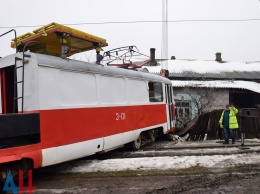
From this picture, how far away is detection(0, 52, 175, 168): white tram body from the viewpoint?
17.3 ft

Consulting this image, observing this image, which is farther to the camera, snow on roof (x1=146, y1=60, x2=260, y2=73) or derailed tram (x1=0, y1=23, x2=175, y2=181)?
snow on roof (x1=146, y1=60, x2=260, y2=73)

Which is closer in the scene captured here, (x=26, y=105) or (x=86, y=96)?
(x=26, y=105)

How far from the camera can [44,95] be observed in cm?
561

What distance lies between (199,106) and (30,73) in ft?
56.8

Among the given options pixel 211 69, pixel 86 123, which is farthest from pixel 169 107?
pixel 211 69

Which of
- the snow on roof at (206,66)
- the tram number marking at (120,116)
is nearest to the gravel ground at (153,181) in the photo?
the tram number marking at (120,116)

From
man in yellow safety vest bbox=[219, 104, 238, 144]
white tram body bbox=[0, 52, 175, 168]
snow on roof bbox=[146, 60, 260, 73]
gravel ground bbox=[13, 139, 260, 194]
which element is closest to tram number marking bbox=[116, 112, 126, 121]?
white tram body bbox=[0, 52, 175, 168]

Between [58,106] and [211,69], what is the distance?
2305 centimetres

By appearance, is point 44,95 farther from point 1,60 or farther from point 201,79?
point 201,79

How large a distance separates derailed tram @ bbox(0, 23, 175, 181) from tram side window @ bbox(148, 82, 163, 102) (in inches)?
66.9

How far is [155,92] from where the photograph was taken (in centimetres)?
1084

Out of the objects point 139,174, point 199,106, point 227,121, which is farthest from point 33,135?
point 199,106

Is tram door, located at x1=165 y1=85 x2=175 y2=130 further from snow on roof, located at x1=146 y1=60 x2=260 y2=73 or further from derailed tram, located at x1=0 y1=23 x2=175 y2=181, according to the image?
snow on roof, located at x1=146 y1=60 x2=260 y2=73

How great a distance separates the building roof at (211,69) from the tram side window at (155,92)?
44.9 feet
